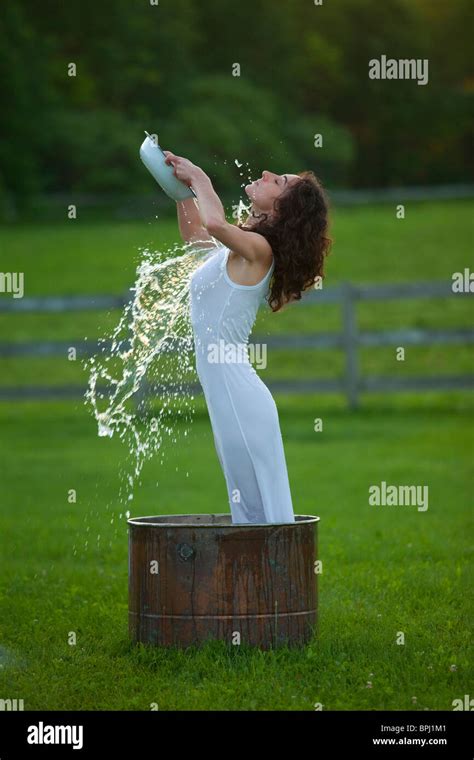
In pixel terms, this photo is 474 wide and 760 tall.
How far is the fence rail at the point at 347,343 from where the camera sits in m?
15.0

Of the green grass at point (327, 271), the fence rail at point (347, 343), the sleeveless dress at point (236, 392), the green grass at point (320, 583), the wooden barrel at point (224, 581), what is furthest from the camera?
the green grass at point (327, 271)

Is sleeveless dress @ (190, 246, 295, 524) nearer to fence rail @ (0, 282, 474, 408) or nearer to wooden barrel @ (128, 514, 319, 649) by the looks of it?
wooden barrel @ (128, 514, 319, 649)

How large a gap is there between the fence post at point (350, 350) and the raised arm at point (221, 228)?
32.9 ft

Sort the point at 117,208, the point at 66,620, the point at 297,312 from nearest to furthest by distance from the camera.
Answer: the point at 66,620 < the point at 297,312 < the point at 117,208

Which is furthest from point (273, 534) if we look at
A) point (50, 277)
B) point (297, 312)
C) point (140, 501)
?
point (50, 277)

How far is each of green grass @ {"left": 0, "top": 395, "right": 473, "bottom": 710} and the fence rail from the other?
106 cm

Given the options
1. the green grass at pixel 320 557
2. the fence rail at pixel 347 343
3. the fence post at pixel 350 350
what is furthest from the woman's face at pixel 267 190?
the fence post at pixel 350 350
